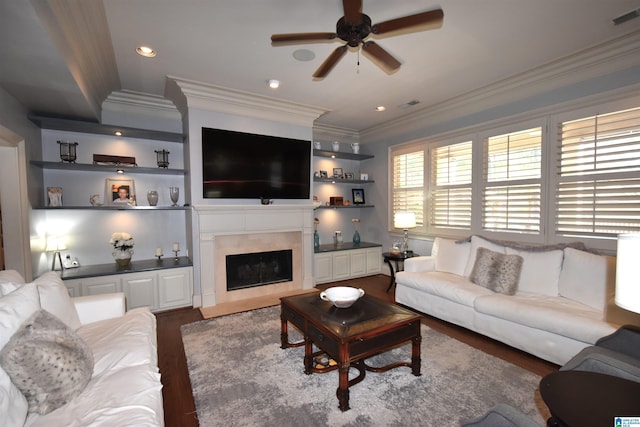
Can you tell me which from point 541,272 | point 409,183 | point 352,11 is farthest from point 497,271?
point 352,11

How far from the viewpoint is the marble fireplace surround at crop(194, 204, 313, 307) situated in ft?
12.3

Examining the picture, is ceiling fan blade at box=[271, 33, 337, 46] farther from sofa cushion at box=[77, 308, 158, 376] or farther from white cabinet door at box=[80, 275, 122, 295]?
white cabinet door at box=[80, 275, 122, 295]

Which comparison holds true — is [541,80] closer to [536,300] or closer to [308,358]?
[536,300]

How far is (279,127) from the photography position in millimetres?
4219

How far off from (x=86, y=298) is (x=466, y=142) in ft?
15.5

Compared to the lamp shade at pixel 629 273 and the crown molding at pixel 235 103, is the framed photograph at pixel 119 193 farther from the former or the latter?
the lamp shade at pixel 629 273

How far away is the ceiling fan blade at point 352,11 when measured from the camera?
1.72m

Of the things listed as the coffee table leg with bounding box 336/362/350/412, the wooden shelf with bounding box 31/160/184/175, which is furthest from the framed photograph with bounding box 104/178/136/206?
the coffee table leg with bounding box 336/362/350/412

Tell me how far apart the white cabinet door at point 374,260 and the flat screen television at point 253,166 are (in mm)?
1774

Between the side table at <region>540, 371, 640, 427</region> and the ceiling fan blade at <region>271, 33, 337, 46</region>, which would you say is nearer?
the side table at <region>540, 371, 640, 427</region>

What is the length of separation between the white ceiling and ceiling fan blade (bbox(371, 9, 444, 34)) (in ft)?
1.18

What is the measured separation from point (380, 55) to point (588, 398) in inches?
91.8

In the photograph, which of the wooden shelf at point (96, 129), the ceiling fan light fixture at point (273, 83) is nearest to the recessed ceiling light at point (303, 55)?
the ceiling fan light fixture at point (273, 83)

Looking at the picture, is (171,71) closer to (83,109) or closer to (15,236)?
(83,109)
